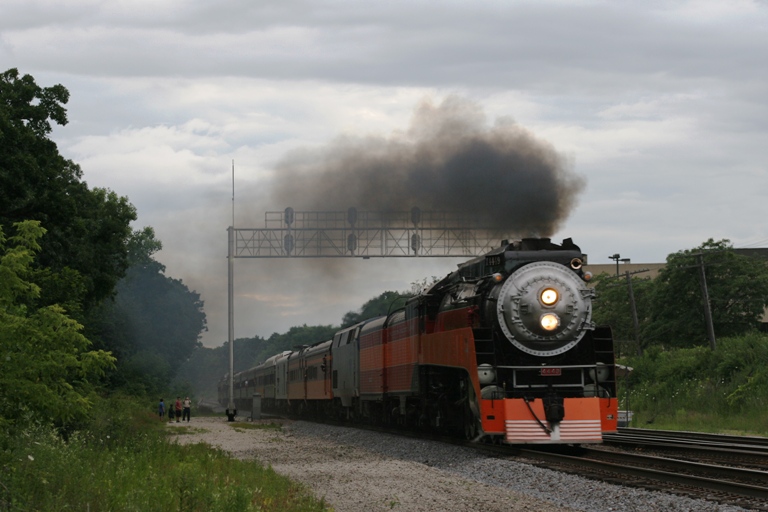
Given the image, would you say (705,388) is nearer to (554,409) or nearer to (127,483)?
(554,409)

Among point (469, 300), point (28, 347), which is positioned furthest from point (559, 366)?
point (28, 347)

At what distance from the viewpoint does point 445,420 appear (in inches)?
883

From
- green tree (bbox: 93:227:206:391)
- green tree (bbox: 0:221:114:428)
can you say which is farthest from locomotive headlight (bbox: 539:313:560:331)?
green tree (bbox: 93:227:206:391)

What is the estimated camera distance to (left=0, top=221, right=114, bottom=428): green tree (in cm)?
1412

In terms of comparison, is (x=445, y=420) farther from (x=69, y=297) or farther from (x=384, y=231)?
(x=384, y=231)

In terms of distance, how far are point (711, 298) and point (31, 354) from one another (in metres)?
54.6

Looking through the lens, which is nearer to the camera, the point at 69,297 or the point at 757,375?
the point at 69,297

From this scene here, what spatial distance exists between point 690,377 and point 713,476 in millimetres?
30004

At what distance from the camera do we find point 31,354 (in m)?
14.9

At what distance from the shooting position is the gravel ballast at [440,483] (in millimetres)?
11898

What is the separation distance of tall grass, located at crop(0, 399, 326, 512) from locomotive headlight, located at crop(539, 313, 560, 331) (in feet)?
19.6

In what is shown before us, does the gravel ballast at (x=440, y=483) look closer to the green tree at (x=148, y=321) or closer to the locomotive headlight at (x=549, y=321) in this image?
the locomotive headlight at (x=549, y=321)

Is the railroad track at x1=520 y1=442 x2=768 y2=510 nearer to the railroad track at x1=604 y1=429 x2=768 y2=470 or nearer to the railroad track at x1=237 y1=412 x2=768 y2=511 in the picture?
the railroad track at x1=237 y1=412 x2=768 y2=511

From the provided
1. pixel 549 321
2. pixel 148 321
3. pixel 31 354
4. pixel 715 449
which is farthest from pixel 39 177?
pixel 148 321
